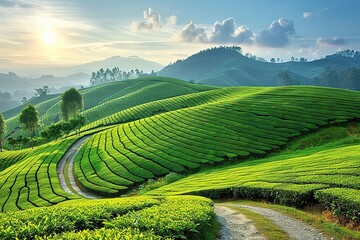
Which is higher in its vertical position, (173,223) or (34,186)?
(173,223)

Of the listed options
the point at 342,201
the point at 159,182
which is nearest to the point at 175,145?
the point at 159,182

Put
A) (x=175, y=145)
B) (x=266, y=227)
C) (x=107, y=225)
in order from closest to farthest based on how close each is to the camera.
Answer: (x=107, y=225), (x=266, y=227), (x=175, y=145)

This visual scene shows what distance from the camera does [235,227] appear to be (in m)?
22.2

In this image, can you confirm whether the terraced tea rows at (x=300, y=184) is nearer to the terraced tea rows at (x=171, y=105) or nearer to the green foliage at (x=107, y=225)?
the green foliage at (x=107, y=225)

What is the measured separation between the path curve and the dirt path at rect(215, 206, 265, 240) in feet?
98.2

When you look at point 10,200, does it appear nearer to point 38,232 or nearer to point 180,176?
point 180,176

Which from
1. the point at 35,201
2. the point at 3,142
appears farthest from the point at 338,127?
the point at 3,142

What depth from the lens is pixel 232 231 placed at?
21.4 m

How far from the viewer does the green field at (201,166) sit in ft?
65.0

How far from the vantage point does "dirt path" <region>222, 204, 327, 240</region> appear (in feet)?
66.0

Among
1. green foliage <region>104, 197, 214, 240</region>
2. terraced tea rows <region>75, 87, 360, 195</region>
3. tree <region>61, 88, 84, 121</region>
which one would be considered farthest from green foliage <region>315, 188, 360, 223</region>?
tree <region>61, 88, 84, 121</region>

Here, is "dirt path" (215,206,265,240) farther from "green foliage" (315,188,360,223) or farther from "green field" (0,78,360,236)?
"green foliage" (315,188,360,223)

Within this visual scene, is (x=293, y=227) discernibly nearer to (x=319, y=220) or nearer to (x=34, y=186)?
(x=319, y=220)

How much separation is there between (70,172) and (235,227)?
49.6m
